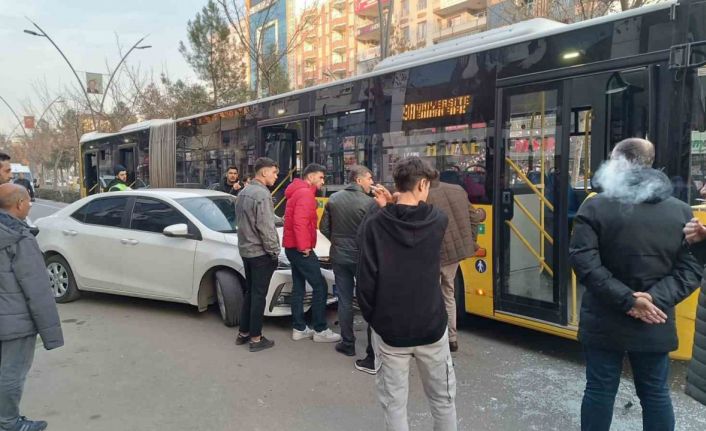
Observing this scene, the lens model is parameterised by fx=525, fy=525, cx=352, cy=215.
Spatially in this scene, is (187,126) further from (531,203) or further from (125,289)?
(531,203)

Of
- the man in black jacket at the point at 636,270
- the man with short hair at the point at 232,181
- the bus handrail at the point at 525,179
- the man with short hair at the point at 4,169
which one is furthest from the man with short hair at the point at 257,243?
the man with short hair at the point at 232,181

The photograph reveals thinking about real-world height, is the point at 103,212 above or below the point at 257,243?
above

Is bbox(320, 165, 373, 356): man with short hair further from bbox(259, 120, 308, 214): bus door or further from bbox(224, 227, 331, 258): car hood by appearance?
bbox(259, 120, 308, 214): bus door

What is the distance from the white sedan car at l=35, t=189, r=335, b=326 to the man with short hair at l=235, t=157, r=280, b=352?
0.54m

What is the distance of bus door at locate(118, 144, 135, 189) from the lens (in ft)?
45.9

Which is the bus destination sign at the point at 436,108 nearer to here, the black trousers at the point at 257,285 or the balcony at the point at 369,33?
the black trousers at the point at 257,285

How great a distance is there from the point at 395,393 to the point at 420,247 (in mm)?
775

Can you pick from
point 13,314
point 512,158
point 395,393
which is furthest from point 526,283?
point 13,314

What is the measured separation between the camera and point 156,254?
621cm

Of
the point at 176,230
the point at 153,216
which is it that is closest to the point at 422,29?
the point at 153,216

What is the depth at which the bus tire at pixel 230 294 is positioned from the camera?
19.1 feet

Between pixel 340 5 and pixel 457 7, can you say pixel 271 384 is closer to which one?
pixel 457 7

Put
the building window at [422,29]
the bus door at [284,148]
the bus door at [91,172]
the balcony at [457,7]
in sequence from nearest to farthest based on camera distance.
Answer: the bus door at [284,148] → the bus door at [91,172] → the balcony at [457,7] → the building window at [422,29]

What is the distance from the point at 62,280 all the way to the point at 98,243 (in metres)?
0.92
